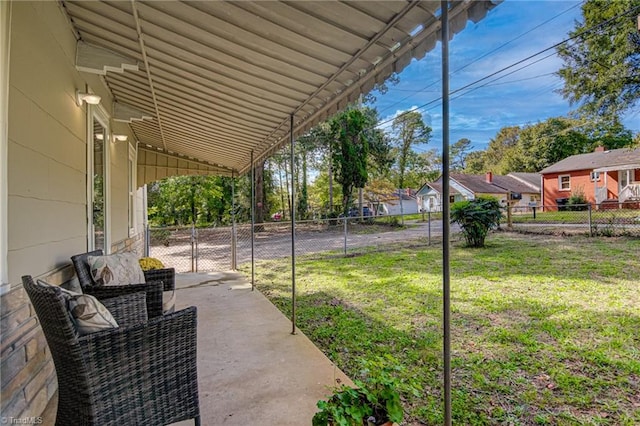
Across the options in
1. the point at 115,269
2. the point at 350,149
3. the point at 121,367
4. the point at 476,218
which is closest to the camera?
the point at 121,367

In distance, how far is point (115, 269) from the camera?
3016mm

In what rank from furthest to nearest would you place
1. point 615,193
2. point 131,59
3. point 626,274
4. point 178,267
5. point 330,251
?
1. point 615,193
2. point 330,251
3. point 178,267
4. point 626,274
5. point 131,59

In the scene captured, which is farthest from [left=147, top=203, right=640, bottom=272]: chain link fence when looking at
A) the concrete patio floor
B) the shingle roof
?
the shingle roof

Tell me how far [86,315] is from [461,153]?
143 feet

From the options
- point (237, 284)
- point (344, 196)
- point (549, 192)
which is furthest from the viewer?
point (549, 192)

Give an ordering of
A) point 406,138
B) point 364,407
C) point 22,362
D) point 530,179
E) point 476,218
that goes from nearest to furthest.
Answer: point 364,407, point 22,362, point 476,218, point 406,138, point 530,179

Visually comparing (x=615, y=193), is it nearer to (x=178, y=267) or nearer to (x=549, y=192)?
(x=549, y=192)

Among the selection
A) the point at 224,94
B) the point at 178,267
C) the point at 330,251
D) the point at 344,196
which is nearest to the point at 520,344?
the point at 224,94

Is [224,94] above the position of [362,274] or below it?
above

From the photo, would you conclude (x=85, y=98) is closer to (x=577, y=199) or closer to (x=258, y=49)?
(x=258, y=49)

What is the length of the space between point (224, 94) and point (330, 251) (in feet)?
21.9

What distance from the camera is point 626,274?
5203 mm

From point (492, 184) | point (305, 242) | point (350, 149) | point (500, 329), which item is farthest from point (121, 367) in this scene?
point (492, 184)

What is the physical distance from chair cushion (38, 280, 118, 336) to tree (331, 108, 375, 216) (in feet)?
48.5
